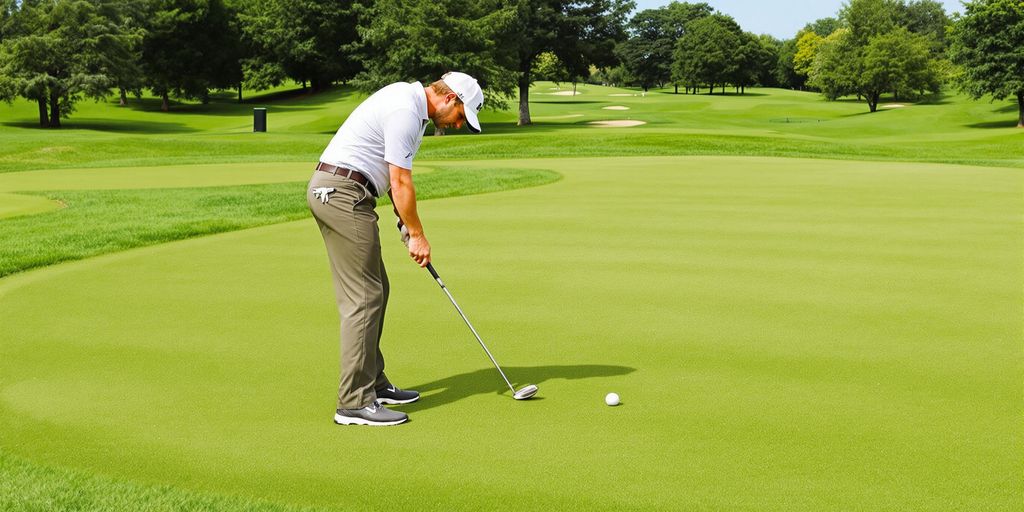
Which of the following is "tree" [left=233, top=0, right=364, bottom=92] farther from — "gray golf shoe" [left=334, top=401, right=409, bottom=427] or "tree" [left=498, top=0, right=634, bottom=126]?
"gray golf shoe" [left=334, top=401, right=409, bottom=427]

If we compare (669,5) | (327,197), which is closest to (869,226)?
(327,197)

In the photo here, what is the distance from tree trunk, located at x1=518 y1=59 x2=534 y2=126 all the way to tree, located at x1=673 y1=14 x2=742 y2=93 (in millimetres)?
49192

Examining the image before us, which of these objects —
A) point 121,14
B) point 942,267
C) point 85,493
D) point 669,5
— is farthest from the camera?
point 669,5

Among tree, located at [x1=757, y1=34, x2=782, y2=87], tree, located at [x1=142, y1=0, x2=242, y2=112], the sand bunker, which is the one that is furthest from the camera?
tree, located at [x1=757, y1=34, x2=782, y2=87]

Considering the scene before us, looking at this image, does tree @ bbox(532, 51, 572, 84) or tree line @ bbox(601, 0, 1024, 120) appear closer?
tree line @ bbox(601, 0, 1024, 120)

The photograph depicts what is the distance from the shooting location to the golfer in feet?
17.3

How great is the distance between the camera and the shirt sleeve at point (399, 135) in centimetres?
520

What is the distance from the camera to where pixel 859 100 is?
93.4m

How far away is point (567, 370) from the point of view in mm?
6379

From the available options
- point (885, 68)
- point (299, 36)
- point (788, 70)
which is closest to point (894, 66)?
point (885, 68)

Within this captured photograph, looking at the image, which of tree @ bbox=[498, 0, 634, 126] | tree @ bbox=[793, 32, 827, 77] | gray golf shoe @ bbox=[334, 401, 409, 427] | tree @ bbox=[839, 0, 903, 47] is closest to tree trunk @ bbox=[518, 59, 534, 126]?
tree @ bbox=[498, 0, 634, 126]

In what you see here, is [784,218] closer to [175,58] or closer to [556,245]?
[556,245]

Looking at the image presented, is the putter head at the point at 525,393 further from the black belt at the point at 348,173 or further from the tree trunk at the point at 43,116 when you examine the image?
the tree trunk at the point at 43,116

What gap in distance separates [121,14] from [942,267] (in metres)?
63.0
